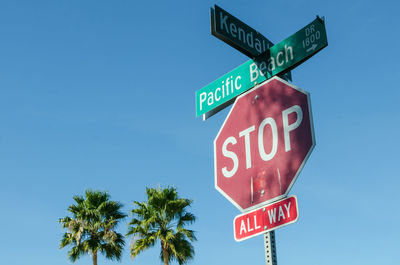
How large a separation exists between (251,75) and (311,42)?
Answer: 2.25 ft

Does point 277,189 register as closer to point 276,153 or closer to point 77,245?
point 276,153

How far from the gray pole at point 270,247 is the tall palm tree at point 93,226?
63.9ft

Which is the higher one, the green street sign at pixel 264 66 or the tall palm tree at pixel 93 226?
the tall palm tree at pixel 93 226

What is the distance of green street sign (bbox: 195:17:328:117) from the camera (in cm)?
417

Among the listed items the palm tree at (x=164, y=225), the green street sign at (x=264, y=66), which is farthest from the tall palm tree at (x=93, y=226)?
the green street sign at (x=264, y=66)

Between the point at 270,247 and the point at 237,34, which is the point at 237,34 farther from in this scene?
the point at 270,247

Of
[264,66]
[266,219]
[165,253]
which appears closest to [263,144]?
[266,219]

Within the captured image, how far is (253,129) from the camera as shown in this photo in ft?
13.5

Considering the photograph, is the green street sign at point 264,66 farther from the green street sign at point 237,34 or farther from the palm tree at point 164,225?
the palm tree at point 164,225

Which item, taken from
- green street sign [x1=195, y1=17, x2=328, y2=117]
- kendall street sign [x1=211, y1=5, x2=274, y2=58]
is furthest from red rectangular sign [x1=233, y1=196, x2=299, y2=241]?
kendall street sign [x1=211, y1=5, x2=274, y2=58]

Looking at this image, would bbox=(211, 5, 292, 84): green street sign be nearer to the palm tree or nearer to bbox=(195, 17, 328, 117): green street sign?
bbox=(195, 17, 328, 117): green street sign

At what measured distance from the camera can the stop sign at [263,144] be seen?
11.7ft

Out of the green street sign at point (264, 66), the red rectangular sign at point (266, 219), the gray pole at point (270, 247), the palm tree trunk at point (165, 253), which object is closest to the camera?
the red rectangular sign at point (266, 219)

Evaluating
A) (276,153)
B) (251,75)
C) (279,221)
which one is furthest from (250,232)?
(251,75)
